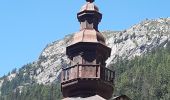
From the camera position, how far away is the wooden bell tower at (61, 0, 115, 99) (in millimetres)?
42188

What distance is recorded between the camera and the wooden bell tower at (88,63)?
4219 cm

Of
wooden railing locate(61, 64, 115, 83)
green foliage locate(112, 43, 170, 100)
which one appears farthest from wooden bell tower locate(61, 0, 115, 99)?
green foliage locate(112, 43, 170, 100)

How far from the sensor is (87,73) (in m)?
42.4

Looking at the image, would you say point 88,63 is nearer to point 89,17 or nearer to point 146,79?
point 89,17

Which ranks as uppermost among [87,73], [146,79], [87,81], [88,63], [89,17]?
[89,17]

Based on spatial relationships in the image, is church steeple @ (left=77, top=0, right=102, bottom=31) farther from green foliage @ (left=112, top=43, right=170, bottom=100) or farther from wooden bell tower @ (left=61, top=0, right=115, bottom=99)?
green foliage @ (left=112, top=43, right=170, bottom=100)

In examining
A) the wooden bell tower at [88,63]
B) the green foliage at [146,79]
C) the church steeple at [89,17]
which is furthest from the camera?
the green foliage at [146,79]

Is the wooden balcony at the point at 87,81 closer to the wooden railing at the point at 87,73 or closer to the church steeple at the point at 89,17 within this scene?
the wooden railing at the point at 87,73

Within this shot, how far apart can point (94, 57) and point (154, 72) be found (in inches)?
5125

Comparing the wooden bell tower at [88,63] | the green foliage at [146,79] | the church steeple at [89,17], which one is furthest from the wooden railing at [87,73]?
A: the green foliage at [146,79]

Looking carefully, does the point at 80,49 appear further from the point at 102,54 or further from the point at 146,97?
the point at 146,97

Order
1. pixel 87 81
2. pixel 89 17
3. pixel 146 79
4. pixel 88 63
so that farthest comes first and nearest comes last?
pixel 146 79
pixel 89 17
pixel 88 63
pixel 87 81

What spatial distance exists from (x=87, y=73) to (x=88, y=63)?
1011 mm

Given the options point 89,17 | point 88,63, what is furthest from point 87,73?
point 89,17
